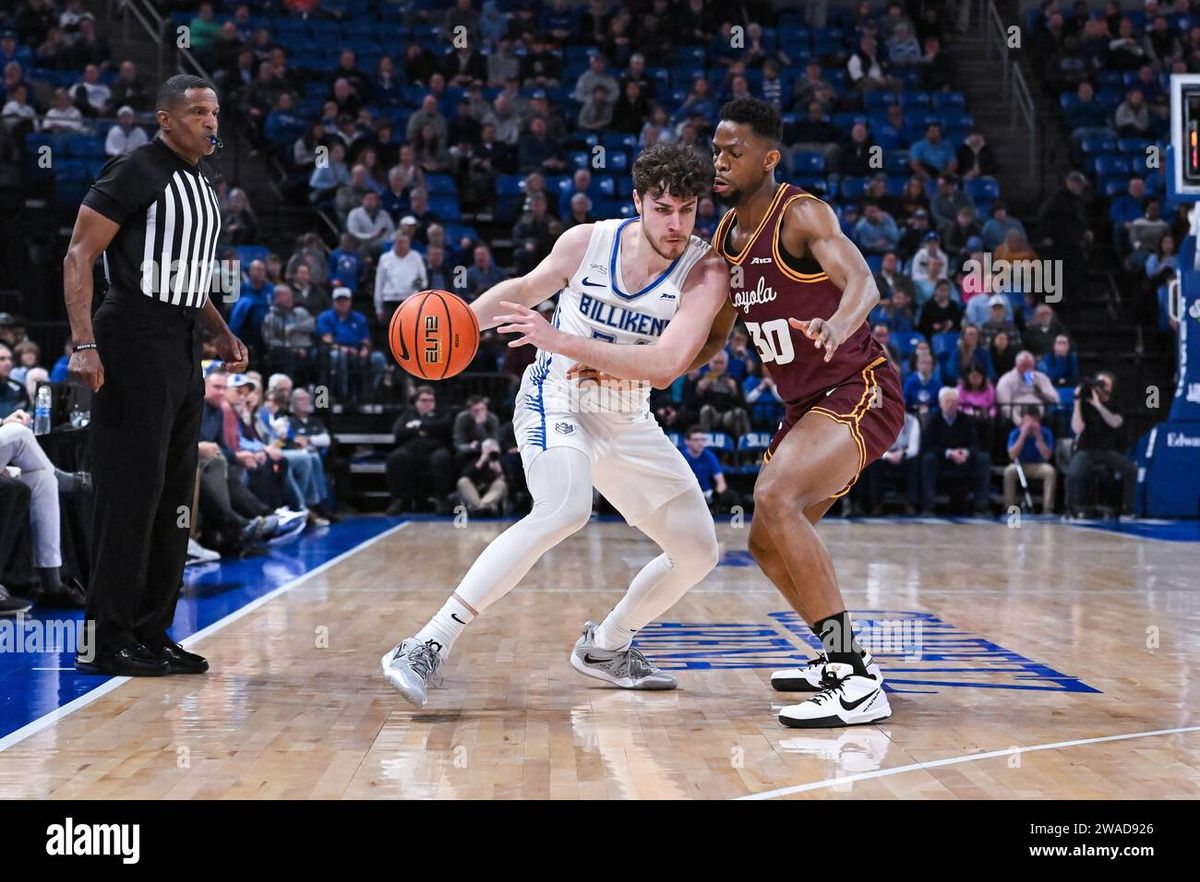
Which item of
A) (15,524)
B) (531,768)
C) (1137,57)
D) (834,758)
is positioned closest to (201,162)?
(15,524)

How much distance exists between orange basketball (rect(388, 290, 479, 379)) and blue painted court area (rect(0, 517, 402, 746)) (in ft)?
5.40

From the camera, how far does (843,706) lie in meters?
4.46

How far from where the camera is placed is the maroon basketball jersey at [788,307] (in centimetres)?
484

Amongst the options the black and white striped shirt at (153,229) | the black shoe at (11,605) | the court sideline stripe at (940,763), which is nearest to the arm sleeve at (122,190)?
the black and white striped shirt at (153,229)

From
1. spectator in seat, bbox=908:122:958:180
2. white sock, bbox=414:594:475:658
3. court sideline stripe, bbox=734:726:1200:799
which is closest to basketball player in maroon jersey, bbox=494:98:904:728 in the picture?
court sideline stripe, bbox=734:726:1200:799

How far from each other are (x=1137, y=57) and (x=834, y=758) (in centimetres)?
1916

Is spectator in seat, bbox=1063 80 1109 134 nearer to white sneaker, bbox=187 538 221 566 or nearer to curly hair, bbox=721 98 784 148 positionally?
white sneaker, bbox=187 538 221 566

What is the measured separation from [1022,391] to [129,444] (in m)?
12.5

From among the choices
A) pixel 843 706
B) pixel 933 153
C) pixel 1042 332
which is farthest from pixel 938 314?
pixel 843 706

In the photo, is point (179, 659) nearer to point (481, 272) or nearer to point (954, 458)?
point (481, 272)

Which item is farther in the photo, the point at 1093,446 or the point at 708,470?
the point at 1093,446

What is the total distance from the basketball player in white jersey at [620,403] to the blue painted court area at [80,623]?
1279 mm

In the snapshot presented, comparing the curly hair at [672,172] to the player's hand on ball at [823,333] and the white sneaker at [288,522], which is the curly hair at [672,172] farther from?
the white sneaker at [288,522]
